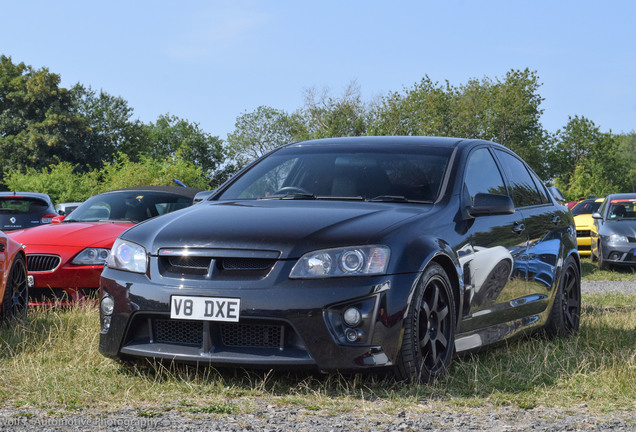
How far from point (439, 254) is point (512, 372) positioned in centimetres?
99

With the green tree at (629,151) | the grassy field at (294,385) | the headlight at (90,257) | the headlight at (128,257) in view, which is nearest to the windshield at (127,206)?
the headlight at (90,257)

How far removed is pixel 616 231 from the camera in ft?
57.1

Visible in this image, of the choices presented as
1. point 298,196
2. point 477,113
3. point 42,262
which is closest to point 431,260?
point 298,196

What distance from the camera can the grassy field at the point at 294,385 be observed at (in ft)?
15.0

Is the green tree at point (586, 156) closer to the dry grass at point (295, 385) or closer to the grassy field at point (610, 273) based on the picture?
the grassy field at point (610, 273)

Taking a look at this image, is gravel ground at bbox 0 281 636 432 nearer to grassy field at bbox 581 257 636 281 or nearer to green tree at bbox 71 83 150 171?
grassy field at bbox 581 257 636 281

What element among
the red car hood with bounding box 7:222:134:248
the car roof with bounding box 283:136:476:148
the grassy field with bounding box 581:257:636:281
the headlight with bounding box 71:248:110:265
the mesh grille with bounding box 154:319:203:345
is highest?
the car roof with bounding box 283:136:476:148

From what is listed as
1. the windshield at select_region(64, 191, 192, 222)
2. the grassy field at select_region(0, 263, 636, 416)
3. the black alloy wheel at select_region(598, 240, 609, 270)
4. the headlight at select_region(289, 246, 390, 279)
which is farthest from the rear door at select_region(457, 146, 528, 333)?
the black alloy wheel at select_region(598, 240, 609, 270)

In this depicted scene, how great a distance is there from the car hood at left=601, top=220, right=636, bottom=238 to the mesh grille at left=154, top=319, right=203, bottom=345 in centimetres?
1401

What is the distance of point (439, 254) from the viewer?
5023 millimetres

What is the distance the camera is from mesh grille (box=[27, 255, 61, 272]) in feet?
27.4

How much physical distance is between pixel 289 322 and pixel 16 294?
399cm

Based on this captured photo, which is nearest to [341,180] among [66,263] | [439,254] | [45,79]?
[439,254]

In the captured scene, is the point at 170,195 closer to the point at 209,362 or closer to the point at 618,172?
the point at 209,362
